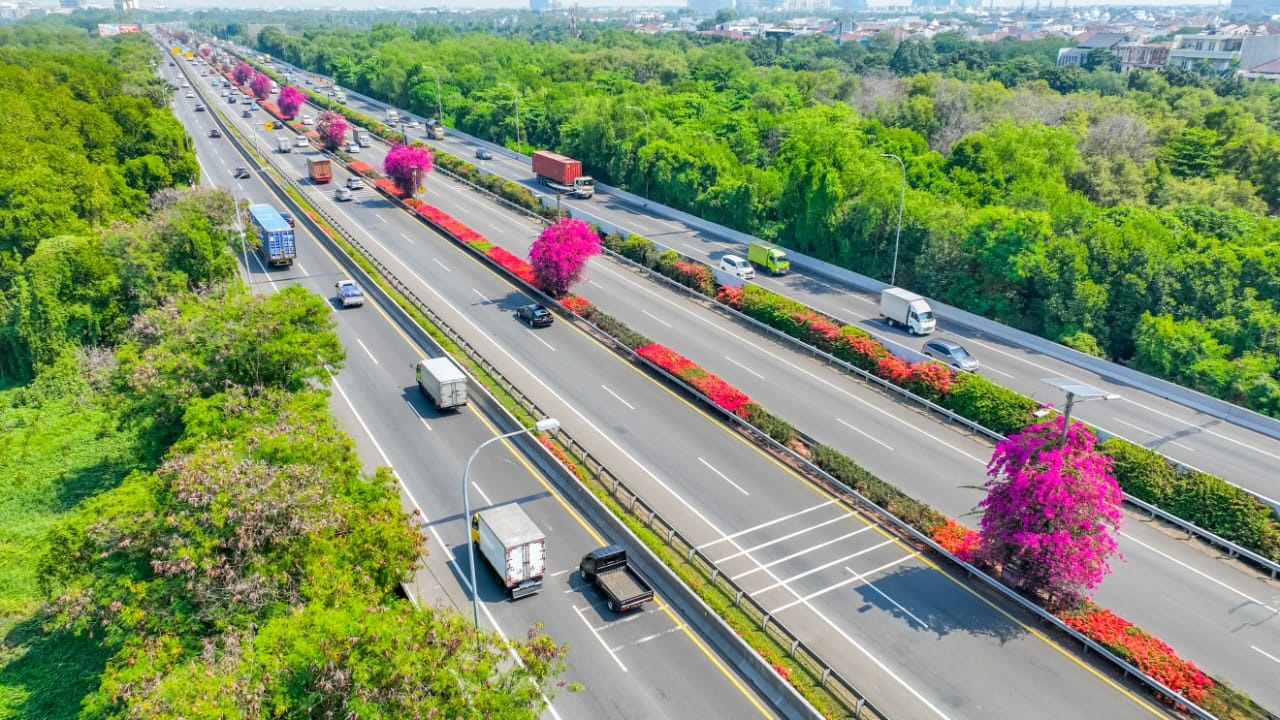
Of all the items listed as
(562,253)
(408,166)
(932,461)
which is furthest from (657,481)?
(408,166)

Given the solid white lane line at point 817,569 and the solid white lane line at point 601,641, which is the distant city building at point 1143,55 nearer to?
the solid white lane line at point 817,569

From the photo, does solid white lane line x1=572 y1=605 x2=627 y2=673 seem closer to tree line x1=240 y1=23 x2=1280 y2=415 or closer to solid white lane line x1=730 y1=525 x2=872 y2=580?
solid white lane line x1=730 y1=525 x2=872 y2=580

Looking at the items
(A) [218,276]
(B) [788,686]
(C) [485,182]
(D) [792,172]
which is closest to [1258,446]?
(B) [788,686]

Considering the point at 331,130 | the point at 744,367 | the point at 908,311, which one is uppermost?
the point at 331,130

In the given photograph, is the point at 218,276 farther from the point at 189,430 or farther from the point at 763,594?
the point at 763,594

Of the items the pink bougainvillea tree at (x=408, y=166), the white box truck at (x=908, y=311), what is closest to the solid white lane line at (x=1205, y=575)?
the white box truck at (x=908, y=311)

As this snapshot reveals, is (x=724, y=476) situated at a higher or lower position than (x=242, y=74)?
lower

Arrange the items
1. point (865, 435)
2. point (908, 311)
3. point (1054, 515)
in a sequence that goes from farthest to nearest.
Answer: point (908, 311), point (865, 435), point (1054, 515)

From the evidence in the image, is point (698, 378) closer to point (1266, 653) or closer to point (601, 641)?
point (601, 641)
